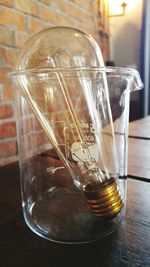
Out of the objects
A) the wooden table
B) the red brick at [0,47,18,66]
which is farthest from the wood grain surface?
the red brick at [0,47,18,66]

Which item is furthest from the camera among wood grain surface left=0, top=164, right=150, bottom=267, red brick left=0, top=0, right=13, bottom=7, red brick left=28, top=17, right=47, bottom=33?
red brick left=28, top=17, right=47, bottom=33

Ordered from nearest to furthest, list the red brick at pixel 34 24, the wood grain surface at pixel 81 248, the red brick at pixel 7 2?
the wood grain surface at pixel 81 248 → the red brick at pixel 7 2 → the red brick at pixel 34 24

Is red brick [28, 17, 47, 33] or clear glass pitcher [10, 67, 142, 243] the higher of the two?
red brick [28, 17, 47, 33]

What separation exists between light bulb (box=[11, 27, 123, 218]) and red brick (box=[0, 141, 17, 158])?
47 cm

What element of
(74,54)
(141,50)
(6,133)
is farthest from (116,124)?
(141,50)

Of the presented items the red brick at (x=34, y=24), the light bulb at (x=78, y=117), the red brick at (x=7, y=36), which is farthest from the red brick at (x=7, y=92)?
the light bulb at (x=78, y=117)

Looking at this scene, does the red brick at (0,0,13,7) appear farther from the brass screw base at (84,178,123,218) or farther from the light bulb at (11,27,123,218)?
the brass screw base at (84,178,123,218)

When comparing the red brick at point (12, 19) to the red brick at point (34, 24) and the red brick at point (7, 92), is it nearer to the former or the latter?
the red brick at point (34, 24)

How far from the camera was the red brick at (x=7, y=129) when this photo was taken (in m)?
0.79

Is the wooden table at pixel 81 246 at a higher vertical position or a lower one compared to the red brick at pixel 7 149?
higher

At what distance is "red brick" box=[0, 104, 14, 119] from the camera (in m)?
0.78

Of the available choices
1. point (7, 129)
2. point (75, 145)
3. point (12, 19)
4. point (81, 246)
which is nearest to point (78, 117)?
point (75, 145)

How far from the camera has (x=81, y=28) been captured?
1286mm

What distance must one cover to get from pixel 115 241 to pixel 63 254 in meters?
0.06
